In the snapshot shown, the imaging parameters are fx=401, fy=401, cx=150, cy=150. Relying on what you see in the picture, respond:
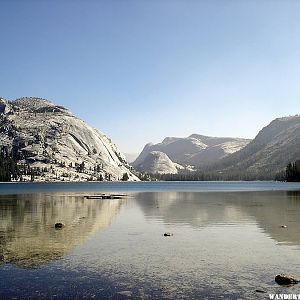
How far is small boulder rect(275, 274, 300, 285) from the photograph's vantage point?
79.4ft

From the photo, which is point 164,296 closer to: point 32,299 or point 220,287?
point 220,287

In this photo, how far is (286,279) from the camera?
79.9ft

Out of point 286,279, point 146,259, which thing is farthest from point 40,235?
point 286,279

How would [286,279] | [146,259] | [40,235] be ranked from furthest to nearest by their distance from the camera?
[40,235] < [146,259] < [286,279]

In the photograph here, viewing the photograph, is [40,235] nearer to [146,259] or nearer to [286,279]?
[146,259]

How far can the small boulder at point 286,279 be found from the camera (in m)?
24.2

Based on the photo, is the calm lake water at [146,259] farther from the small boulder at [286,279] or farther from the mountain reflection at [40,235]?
the small boulder at [286,279]

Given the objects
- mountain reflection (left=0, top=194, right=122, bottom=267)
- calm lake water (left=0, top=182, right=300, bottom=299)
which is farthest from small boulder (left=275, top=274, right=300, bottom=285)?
mountain reflection (left=0, top=194, right=122, bottom=267)

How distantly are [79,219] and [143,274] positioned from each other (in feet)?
116

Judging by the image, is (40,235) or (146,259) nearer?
(146,259)

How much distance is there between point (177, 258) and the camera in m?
32.5

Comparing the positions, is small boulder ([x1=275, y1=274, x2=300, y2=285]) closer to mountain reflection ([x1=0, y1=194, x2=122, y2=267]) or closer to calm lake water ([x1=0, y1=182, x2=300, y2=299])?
calm lake water ([x1=0, y1=182, x2=300, y2=299])

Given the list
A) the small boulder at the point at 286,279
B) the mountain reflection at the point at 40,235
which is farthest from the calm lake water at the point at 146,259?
the small boulder at the point at 286,279

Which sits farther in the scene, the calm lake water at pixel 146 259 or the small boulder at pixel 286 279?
the small boulder at pixel 286 279
